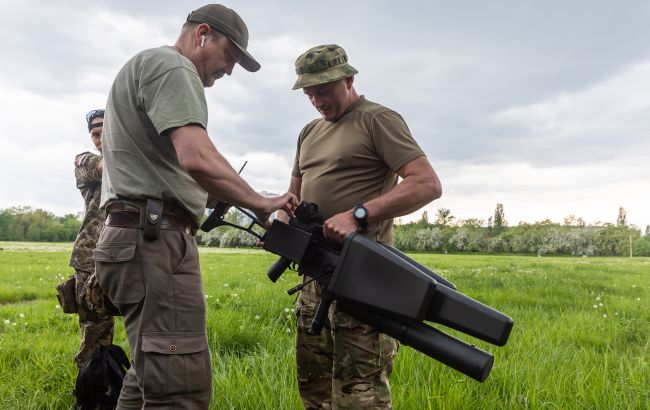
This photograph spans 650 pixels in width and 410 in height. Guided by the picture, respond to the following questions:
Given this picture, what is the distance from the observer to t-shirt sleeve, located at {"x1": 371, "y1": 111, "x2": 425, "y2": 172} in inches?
103

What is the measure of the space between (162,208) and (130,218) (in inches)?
6.5

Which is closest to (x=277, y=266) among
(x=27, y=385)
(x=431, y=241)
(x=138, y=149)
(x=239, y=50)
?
(x=138, y=149)

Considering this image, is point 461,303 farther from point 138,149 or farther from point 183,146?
point 138,149

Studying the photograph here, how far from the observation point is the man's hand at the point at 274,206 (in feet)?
7.56

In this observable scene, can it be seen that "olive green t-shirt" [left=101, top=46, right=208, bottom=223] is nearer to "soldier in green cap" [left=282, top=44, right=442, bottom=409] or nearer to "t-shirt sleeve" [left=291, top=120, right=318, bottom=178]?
"soldier in green cap" [left=282, top=44, right=442, bottom=409]

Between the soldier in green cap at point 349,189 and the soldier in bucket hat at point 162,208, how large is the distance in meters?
0.50

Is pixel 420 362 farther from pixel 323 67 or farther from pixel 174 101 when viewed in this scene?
pixel 174 101

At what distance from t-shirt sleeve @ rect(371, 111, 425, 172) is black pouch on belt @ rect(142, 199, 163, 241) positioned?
4.07 ft

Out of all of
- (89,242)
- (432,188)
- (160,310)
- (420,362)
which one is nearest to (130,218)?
(160,310)

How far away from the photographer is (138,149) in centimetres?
235

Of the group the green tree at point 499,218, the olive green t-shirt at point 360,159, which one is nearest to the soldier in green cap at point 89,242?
the olive green t-shirt at point 360,159

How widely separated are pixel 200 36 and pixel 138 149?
2.32 feet

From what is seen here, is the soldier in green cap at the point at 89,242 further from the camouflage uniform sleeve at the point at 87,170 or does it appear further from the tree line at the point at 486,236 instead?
the tree line at the point at 486,236

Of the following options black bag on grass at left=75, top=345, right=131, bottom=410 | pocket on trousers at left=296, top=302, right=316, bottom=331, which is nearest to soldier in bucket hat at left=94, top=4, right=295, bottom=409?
pocket on trousers at left=296, top=302, right=316, bottom=331
